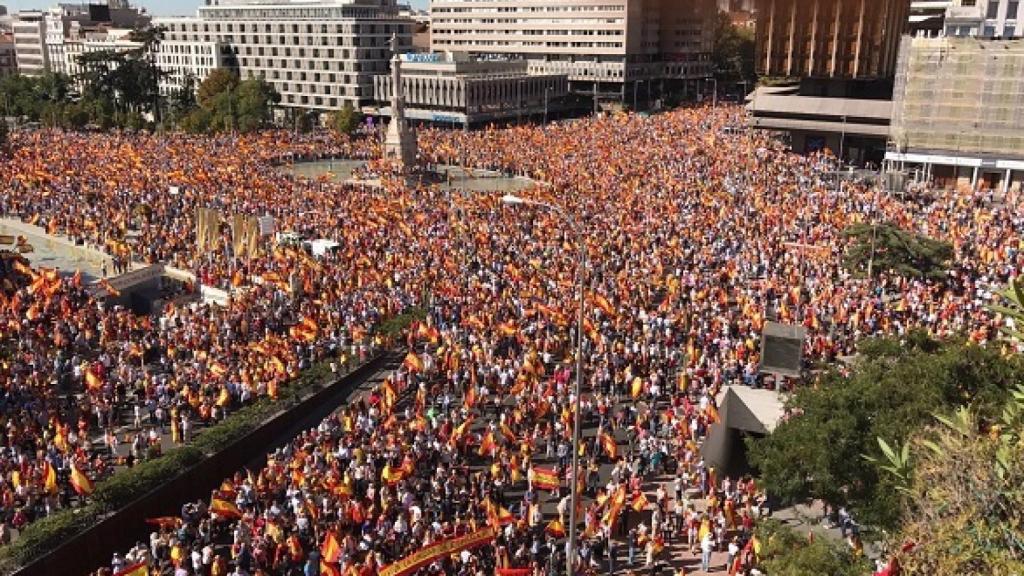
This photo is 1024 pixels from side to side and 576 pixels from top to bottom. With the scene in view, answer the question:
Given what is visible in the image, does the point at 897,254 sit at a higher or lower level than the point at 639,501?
higher

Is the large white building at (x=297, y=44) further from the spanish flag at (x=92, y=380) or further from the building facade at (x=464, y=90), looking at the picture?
the spanish flag at (x=92, y=380)

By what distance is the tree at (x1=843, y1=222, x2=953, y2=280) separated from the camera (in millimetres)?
32375

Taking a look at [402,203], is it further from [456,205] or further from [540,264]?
[540,264]

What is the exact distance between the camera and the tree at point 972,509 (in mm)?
8781

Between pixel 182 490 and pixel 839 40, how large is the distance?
70.0m

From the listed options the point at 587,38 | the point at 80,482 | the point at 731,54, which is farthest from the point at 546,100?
the point at 80,482

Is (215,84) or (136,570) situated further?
(215,84)

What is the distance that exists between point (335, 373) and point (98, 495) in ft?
28.1

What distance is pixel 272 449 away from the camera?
23016 mm

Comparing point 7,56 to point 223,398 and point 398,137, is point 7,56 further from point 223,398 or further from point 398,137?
point 223,398

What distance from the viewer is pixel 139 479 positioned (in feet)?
63.3

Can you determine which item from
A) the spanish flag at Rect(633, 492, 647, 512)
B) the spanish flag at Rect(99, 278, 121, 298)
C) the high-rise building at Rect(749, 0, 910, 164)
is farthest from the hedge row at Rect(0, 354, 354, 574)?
the high-rise building at Rect(749, 0, 910, 164)

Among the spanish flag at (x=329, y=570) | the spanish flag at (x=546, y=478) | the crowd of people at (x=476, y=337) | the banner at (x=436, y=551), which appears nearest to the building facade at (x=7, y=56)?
the crowd of people at (x=476, y=337)

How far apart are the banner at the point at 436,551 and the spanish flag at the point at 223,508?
4.26 m
